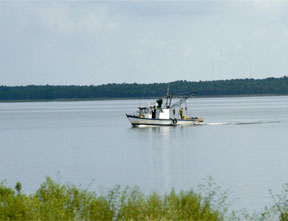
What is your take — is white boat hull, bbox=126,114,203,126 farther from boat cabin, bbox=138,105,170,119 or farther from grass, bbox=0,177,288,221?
grass, bbox=0,177,288,221

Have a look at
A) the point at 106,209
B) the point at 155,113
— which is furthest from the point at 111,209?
the point at 155,113

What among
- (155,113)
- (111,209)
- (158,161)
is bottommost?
(158,161)

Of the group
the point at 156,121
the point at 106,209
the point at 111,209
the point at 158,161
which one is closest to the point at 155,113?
the point at 156,121

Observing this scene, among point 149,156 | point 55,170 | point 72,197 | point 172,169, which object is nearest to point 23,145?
point 149,156

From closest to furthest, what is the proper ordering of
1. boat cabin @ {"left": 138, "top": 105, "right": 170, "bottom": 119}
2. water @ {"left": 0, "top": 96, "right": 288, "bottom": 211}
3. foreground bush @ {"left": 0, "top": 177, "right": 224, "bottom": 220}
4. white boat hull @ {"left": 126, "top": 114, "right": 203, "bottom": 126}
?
foreground bush @ {"left": 0, "top": 177, "right": 224, "bottom": 220} → water @ {"left": 0, "top": 96, "right": 288, "bottom": 211} → boat cabin @ {"left": 138, "top": 105, "right": 170, "bottom": 119} → white boat hull @ {"left": 126, "top": 114, "right": 203, "bottom": 126}

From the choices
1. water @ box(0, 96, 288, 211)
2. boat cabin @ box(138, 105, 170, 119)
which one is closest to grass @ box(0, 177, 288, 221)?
water @ box(0, 96, 288, 211)

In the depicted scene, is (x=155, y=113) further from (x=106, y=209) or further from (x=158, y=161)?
(x=106, y=209)

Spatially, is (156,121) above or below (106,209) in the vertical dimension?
below

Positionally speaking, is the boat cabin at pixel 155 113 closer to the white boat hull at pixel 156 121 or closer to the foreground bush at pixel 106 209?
the white boat hull at pixel 156 121

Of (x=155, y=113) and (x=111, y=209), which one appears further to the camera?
(x=155, y=113)

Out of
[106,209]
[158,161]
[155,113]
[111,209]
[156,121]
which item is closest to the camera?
[106,209]

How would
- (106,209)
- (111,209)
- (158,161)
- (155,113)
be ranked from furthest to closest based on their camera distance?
(155,113) < (158,161) < (111,209) < (106,209)

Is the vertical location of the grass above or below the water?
above

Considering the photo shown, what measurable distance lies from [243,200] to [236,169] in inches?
422
